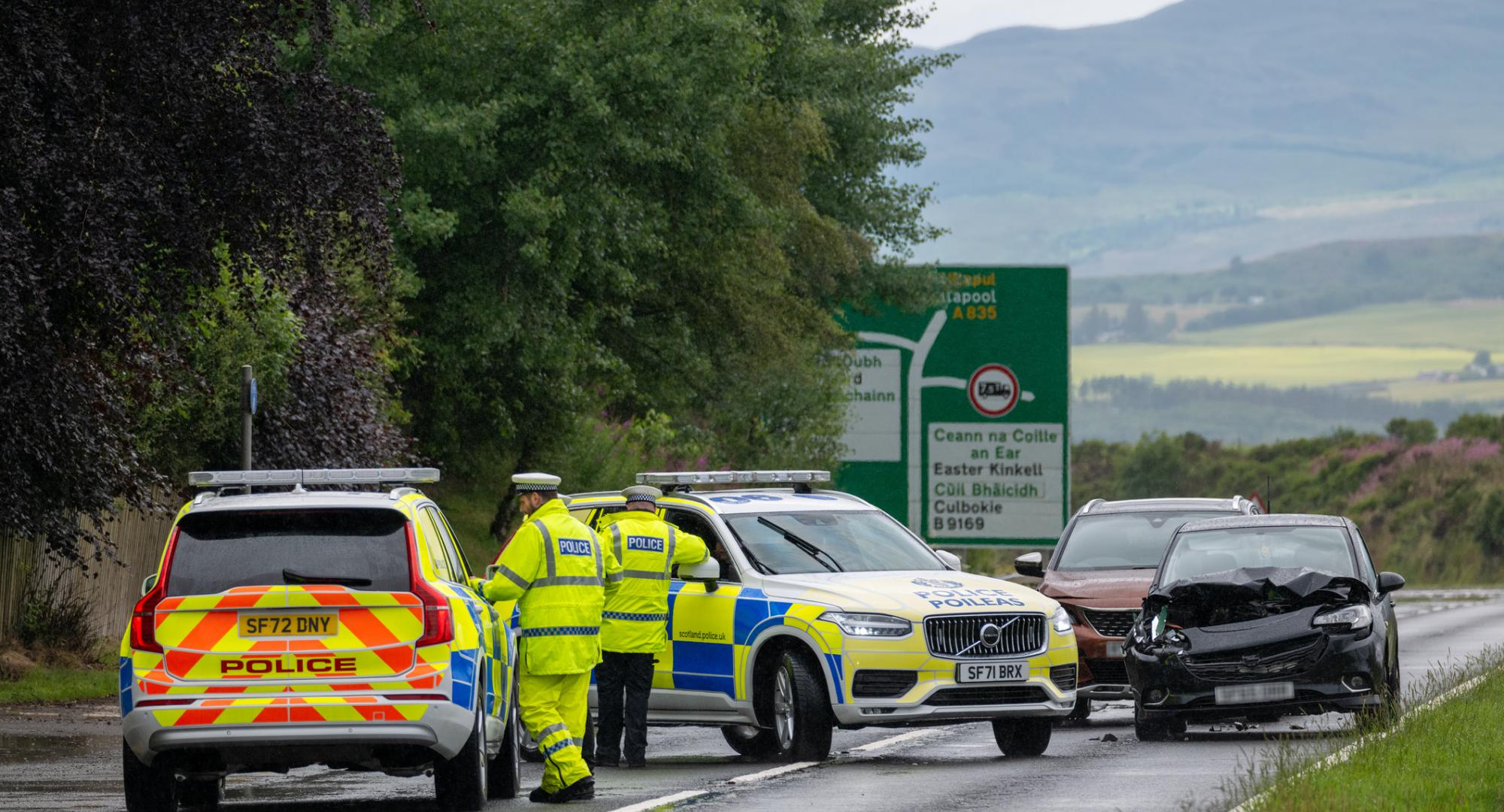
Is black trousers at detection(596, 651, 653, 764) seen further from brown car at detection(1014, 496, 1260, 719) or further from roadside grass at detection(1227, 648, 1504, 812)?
roadside grass at detection(1227, 648, 1504, 812)

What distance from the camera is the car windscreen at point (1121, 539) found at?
66.1 ft

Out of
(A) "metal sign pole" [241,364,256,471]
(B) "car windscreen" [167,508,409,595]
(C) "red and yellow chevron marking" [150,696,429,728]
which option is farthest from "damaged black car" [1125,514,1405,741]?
(A) "metal sign pole" [241,364,256,471]

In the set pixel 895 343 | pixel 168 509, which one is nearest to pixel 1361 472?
pixel 895 343

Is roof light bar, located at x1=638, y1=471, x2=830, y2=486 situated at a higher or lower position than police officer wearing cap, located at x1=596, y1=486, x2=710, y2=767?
higher

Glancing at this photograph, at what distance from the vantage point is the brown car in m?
18.6

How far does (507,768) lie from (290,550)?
225 cm

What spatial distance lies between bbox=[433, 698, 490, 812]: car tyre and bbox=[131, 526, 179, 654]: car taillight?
1541 mm

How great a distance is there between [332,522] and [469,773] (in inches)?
57.5

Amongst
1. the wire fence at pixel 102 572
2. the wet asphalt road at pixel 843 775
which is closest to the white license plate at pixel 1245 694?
the wet asphalt road at pixel 843 775

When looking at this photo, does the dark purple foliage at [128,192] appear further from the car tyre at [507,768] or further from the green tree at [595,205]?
the green tree at [595,205]

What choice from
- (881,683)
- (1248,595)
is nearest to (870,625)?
(881,683)

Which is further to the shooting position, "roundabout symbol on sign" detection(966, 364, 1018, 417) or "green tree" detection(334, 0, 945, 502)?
"roundabout symbol on sign" detection(966, 364, 1018, 417)

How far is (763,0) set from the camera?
36.0m

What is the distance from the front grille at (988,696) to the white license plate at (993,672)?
5 cm
